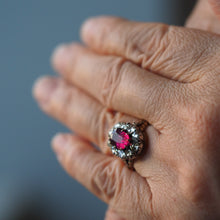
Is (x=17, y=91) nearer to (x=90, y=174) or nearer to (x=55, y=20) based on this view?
(x=55, y=20)

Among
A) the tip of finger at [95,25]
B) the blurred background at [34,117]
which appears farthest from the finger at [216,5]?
the blurred background at [34,117]

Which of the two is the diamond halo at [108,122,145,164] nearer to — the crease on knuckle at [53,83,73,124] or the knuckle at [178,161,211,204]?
the knuckle at [178,161,211,204]

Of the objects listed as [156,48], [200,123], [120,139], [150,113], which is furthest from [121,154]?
[156,48]

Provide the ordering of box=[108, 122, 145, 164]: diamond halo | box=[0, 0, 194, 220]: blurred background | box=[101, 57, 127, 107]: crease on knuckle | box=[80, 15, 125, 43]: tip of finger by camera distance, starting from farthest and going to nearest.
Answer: box=[0, 0, 194, 220]: blurred background
box=[80, 15, 125, 43]: tip of finger
box=[101, 57, 127, 107]: crease on knuckle
box=[108, 122, 145, 164]: diamond halo

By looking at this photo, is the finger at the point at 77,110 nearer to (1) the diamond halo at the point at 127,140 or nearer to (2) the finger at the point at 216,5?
(1) the diamond halo at the point at 127,140

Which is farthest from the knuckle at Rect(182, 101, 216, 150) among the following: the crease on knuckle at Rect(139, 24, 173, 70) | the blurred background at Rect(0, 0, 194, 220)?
the blurred background at Rect(0, 0, 194, 220)

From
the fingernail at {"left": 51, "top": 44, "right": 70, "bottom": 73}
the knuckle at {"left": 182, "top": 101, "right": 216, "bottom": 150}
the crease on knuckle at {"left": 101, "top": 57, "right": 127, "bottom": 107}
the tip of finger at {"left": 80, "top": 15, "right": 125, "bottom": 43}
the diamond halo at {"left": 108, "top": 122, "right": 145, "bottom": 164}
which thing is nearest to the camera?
the knuckle at {"left": 182, "top": 101, "right": 216, "bottom": 150}

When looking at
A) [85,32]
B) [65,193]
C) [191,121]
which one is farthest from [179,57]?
[65,193]

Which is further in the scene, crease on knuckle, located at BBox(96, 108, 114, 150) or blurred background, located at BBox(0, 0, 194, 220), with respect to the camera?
blurred background, located at BBox(0, 0, 194, 220)

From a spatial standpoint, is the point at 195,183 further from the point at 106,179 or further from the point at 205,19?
the point at 205,19
